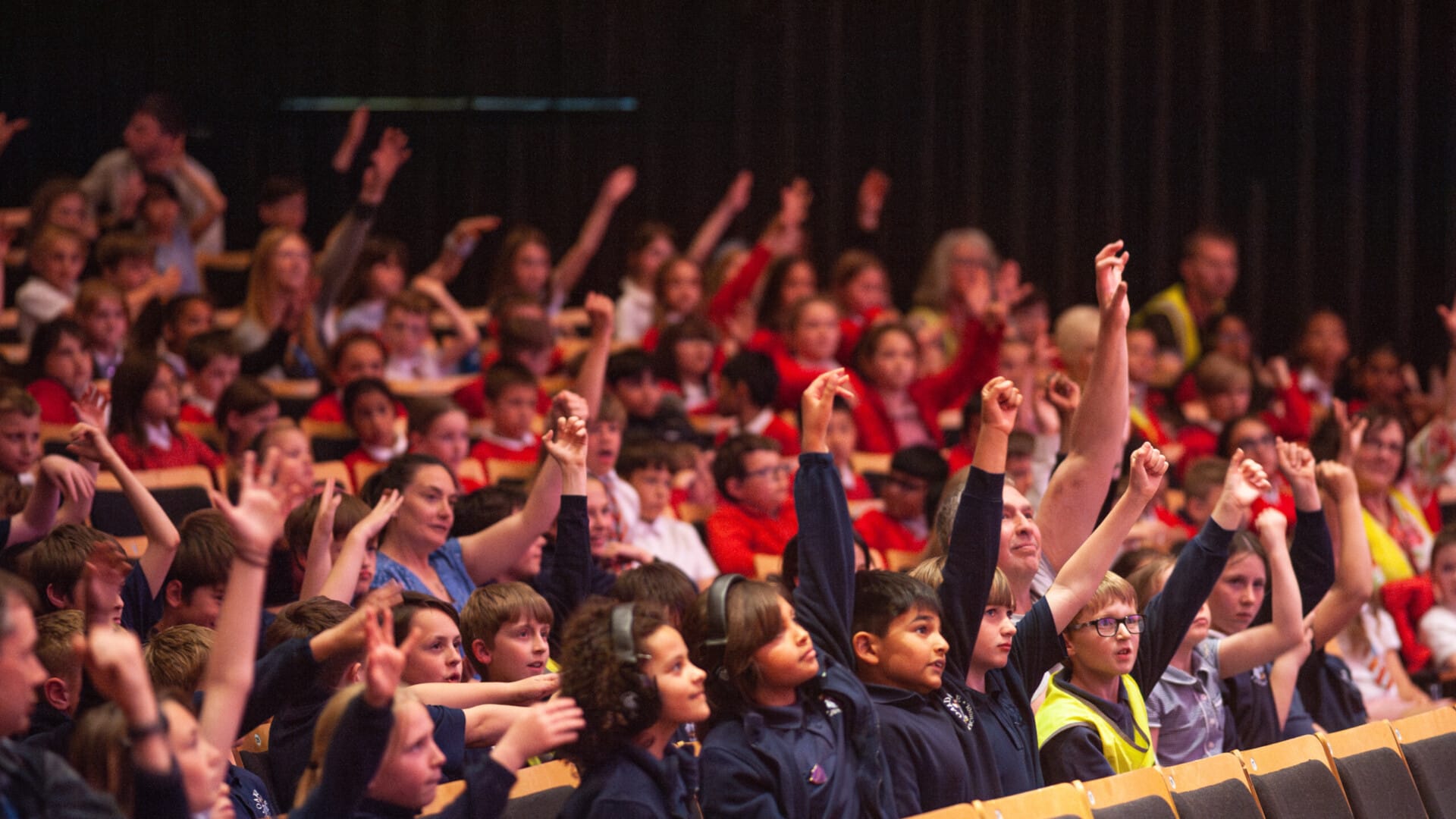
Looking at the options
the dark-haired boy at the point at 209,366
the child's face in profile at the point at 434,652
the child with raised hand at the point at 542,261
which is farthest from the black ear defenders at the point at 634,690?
the child with raised hand at the point at 542,261

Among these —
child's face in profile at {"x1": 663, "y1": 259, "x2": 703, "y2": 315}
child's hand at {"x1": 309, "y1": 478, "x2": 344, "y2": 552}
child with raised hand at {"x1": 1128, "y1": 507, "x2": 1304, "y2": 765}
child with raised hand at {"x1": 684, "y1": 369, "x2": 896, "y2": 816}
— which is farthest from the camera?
child's face in profile at {"x1": 663, "y1": 259, "x2": 703, "y2": 315}

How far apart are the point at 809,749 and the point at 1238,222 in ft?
18.2

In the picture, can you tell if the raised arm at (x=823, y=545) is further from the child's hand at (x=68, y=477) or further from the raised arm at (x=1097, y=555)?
the child's hand at (x=68, y=477)

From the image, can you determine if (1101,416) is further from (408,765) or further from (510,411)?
(510,411)

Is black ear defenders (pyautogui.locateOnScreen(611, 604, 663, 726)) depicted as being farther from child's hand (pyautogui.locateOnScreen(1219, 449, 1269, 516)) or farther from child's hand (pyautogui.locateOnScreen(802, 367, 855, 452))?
child's hand (pyautogui.locateOnScreen(1219, 449, 1269, 516))

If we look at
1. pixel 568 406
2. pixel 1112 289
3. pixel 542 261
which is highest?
pixel 1112 289

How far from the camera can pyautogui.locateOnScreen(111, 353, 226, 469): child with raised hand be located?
13.0 ft

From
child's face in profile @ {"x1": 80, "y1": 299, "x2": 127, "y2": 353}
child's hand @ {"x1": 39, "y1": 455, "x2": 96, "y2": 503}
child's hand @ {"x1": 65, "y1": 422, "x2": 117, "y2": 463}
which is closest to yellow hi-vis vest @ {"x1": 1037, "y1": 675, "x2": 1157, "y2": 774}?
child's hand @ {"x1": 65, "y1": 422, "x2": 117, "y2": 463}

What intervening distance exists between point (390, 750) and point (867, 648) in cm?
79

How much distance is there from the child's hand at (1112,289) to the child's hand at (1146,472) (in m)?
0.25

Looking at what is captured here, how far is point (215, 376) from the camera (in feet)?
15.3

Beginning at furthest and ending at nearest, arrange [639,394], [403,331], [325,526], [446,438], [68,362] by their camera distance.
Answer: [403,331] < [639,394] < [68,362] < [446,438] < [325,526]

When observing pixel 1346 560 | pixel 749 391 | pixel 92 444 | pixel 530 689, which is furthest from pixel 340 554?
pixel 749 391

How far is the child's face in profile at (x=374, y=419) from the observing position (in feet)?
14.1
